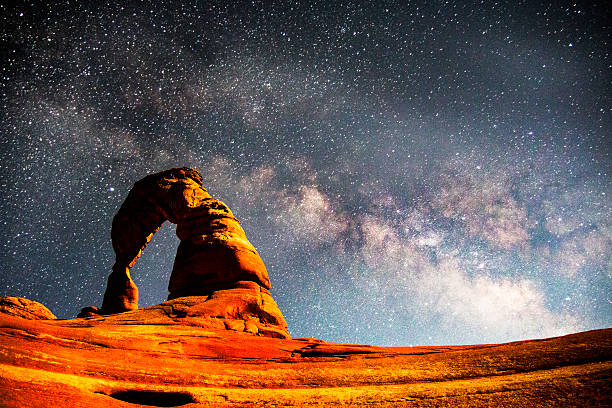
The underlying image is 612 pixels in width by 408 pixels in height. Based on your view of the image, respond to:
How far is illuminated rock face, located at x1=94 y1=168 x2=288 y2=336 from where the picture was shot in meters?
17.3

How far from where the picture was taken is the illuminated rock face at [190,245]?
681 inches

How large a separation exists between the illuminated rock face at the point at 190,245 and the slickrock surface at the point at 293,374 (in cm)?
673

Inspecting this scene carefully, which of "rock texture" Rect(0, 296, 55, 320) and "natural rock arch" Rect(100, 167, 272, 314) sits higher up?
"natural rock arch" Rect(100, 167, 272, 314)

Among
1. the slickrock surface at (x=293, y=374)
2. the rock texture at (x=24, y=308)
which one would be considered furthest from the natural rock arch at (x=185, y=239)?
the slickrock surface at (x=293, y=374)

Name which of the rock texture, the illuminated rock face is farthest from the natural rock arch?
the rock texture

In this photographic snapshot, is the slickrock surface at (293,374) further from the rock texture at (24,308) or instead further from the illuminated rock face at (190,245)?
the rock texture at (24,308)

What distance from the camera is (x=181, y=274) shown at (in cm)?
1814

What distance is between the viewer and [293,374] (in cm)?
642

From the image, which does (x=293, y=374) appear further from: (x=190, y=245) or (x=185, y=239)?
(x=185, y=239)

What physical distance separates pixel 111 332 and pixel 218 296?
6790 mm

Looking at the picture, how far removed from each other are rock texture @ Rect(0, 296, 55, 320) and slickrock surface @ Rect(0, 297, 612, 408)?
18726 mm

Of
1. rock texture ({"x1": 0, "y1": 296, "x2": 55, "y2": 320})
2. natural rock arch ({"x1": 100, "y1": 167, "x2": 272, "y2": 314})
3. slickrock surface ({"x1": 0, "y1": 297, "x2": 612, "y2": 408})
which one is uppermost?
natural rock arch ({"x1": 100, "y1": 167, "x2": 272, "y2": 314})

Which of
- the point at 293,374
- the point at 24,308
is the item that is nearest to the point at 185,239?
the point at 24,308

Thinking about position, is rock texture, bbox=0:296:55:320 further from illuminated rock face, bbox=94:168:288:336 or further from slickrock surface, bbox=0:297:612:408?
slickrock surface, bbox=0:297:612:408
